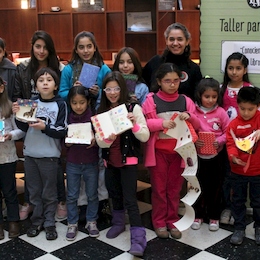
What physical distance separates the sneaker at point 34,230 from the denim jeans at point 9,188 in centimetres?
12

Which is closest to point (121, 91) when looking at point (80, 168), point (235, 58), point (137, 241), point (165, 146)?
point (165, 146)

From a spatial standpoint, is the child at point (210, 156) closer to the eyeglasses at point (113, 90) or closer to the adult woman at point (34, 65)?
the eyeglasses at point (113, 90)

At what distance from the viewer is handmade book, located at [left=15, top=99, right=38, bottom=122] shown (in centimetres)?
264

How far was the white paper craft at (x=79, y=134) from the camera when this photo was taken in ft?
8.73

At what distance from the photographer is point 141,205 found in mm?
3393

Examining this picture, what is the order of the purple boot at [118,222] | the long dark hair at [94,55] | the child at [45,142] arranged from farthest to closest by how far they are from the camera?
the long dark hair at [94,55] < the purple boot at [118,222] < the child at [45,142]

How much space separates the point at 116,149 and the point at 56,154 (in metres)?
0.42

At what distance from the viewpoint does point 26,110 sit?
8.71 feet

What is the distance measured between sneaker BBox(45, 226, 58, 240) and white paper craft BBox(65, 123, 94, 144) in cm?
65

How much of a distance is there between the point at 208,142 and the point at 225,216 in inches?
25.4

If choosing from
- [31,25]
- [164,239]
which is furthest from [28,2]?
[164,239]

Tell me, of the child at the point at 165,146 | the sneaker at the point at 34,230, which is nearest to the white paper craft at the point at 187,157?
the child at the point at 165,146

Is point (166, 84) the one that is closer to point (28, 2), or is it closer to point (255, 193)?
point (255, 193)

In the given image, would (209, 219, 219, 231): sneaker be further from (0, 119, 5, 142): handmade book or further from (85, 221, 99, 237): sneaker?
(0, 119, 5, 142): handmade book
